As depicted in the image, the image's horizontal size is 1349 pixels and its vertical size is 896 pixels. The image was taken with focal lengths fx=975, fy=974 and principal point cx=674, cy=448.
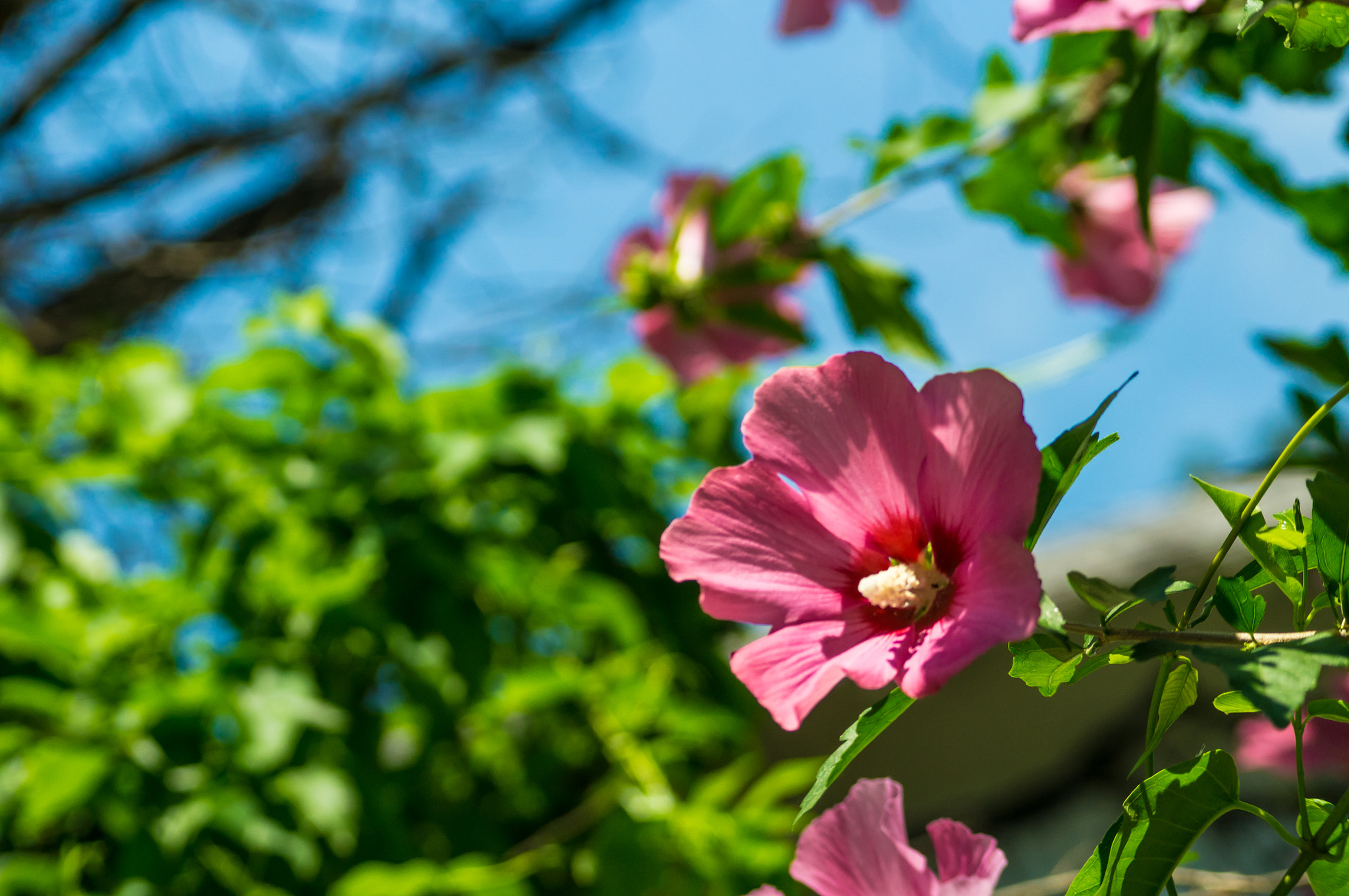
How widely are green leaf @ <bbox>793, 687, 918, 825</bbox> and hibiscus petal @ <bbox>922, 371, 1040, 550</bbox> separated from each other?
52 mm

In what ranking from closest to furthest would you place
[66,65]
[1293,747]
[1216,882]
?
[1216,882], [1293,747], [66,65]

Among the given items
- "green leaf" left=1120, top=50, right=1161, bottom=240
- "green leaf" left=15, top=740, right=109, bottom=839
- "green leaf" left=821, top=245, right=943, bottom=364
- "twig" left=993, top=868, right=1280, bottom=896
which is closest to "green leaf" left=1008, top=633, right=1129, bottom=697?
"twig" left=993, top=868, right=1280, bottom=896

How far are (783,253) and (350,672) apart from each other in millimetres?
610

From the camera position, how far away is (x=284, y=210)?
2.59m

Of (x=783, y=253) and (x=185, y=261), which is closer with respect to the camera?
(x=783, y=253)

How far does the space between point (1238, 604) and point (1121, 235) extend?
2.42 feet

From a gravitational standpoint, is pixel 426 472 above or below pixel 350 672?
above

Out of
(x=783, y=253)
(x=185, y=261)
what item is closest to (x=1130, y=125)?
(x=783, y=253)

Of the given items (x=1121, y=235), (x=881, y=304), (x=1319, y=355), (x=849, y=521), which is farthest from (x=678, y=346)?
(x=849, y=521)

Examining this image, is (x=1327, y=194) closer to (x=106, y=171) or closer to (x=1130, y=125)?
(x=1130, y=125)

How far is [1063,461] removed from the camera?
0.26 m

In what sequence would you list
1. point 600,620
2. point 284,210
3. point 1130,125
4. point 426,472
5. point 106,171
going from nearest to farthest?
point 1130,125 < point 426,472 < point 600,620 < point 106,171 < point 284,210

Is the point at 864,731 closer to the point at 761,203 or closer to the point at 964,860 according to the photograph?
the point at 964,860

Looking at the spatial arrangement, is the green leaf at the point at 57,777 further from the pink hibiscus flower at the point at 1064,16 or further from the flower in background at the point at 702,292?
the pink hibiscus flower at the point at 1064,16
